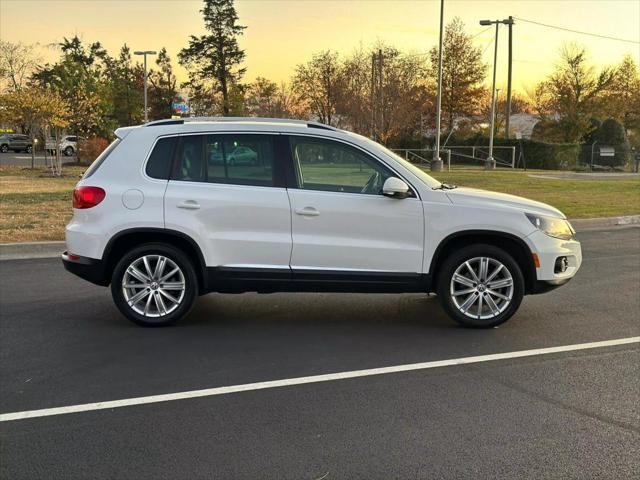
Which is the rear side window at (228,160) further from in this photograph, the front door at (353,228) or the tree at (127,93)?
the tree at (127,93)

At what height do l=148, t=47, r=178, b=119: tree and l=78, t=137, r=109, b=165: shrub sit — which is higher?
l=148, t=47, r=178, b=119: tree

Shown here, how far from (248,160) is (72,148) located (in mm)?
46230

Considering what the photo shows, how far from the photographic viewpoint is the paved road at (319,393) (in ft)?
10.6

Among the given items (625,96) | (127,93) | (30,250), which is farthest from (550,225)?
(127,93)

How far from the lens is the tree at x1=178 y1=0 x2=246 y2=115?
58.0 metres

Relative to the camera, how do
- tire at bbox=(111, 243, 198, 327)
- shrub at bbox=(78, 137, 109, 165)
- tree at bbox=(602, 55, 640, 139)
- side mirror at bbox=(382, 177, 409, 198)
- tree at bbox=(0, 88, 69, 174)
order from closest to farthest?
side mirror at bbox=(382, 177, 409, 198), tire at bbox=(111, 243, 198, 327), tree at bbox=(0, 88, 69, 174), shrub at bbox=(78, 137, 109, 165), tree at bbox=(602, 55, 640, 139)

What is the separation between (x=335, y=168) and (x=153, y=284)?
1996mm

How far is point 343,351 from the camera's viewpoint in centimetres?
500

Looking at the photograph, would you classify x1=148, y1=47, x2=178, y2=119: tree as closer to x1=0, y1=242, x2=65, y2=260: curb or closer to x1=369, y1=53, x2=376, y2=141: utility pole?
x1=369, y1=53, x2=376, y2=141: utility pole

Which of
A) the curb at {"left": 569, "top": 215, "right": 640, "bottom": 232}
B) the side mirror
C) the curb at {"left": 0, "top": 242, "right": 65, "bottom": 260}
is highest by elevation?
the side mirror

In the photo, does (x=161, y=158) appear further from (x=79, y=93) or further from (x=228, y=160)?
(x=79, y=93)

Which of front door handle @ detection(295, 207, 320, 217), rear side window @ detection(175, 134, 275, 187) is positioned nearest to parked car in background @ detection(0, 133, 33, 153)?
rear side window @ detection(175, 134, 275, 187)

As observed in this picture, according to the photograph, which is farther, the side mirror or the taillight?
the taillight

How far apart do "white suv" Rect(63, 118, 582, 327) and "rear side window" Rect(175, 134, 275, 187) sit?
1 centimetres
